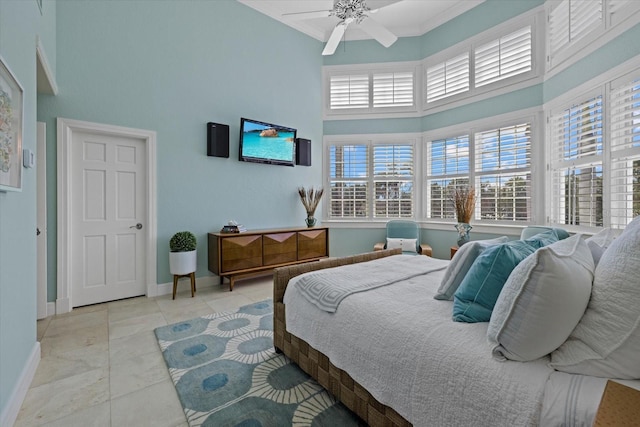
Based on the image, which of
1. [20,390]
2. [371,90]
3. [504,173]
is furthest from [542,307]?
[371,90]

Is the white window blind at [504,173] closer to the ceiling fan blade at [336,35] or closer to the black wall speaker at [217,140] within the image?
the ceiling fan blade at [336,35]

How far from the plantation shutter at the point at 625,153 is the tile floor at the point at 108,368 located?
383cm

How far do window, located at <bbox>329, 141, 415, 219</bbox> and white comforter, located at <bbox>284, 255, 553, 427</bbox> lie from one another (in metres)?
3.57

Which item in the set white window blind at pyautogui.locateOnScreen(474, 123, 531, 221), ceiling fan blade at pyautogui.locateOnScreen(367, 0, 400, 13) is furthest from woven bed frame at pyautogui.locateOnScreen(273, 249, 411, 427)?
ceiling fan blade at pyautogui.locateOnScreen(367, 0, 400, 13)

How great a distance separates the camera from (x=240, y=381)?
185 centimetres

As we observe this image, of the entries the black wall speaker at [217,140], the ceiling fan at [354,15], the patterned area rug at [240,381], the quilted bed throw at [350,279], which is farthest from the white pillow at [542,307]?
the black wall speaker at [217,140]

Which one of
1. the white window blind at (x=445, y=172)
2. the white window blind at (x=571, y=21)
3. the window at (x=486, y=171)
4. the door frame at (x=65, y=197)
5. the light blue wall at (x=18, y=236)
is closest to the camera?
the light blue wall at (x=18, y=236)

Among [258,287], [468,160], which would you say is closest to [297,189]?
[258,287]

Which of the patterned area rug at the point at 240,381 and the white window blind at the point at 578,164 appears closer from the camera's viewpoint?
the patterned area rug at the point at 240,381

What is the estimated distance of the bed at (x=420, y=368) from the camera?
0.88m

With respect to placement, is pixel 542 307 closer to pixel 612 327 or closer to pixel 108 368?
pixel 612 327

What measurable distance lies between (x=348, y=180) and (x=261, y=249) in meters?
2.22

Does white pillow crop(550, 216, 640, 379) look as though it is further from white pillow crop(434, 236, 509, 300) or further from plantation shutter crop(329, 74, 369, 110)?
plantation shutter crop(329, 74, 369, 110)

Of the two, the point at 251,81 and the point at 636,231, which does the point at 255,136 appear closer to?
the point at 251,81
